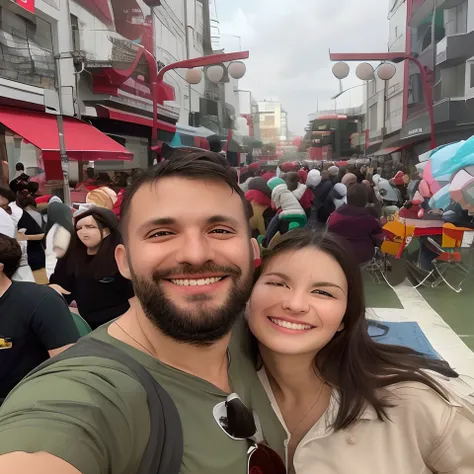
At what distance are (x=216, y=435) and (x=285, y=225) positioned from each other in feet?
13.3

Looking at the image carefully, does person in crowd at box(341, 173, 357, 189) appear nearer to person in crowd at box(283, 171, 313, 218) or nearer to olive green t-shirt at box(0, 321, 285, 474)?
person in crowd at box(283, 171, 313, 218)

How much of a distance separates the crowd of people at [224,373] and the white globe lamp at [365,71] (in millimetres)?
5261

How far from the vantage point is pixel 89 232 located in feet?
8.84

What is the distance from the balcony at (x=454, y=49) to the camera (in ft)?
20.3

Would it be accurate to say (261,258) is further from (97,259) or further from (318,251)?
(97,259)

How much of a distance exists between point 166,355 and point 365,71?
5996mm

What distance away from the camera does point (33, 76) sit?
7.06 meters

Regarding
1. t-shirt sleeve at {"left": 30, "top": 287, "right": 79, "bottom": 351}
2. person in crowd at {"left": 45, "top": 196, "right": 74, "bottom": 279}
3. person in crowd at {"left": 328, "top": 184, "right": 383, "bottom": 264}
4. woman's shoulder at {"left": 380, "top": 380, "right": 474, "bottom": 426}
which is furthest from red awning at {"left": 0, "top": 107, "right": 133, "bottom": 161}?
woman's shoulder at {"left": 380, "top": 380, "right": 474, "bottom": 426}

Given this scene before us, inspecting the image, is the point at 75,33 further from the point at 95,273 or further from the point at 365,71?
the point at 95,273

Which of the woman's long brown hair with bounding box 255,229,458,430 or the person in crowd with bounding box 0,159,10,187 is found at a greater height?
the person in crowd with bounding box 0,159,10,187

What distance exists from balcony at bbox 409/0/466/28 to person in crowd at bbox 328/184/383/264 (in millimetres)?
3281

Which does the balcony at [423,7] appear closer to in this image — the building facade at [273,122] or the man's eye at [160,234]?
the building facade at [273,122]

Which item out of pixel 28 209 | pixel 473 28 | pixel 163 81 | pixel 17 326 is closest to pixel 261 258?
pixel 17 326

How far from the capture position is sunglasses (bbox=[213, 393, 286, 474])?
915mm
